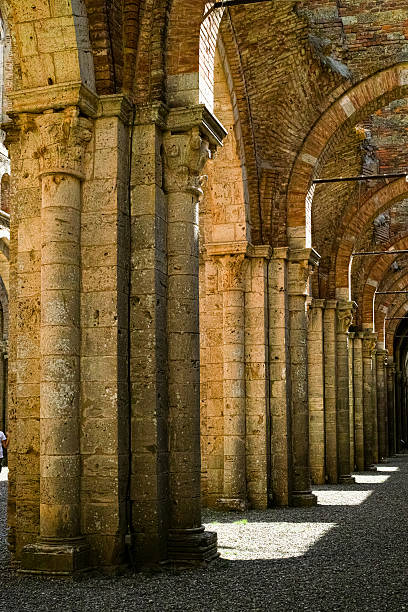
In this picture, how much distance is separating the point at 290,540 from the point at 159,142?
14.8ft

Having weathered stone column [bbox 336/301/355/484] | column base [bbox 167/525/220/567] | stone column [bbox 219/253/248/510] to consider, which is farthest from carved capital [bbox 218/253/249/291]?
weathered stone column [bbox 336/301/355/484]

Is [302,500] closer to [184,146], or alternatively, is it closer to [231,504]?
[231,504]

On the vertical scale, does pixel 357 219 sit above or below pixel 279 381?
above

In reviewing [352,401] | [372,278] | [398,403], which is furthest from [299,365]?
[398,403]

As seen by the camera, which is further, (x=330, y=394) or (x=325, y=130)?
(x=330, y=394)

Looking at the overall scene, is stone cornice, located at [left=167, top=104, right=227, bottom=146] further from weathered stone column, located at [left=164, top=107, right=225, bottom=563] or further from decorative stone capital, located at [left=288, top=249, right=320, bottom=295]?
decorative stone capital, located at [left=288, top=249, right=320, bottom=295]

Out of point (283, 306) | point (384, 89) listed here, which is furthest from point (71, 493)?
point (384, 89)

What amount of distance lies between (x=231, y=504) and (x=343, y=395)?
739 centimetres

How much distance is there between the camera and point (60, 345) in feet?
24.7

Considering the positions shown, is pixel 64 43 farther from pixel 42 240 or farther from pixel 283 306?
pixel 283 306

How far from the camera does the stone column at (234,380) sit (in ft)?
42.0

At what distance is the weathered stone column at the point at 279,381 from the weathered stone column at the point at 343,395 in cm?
554

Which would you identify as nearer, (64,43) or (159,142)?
(64,43)

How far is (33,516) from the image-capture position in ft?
25.1
